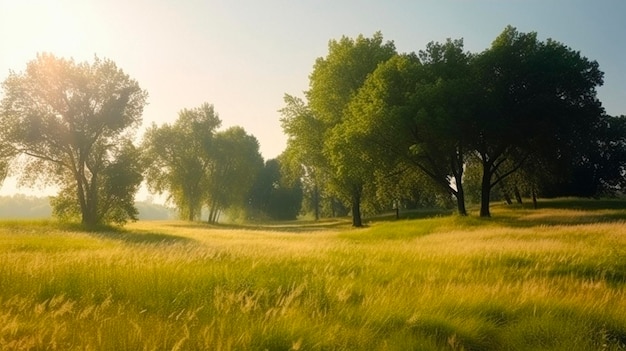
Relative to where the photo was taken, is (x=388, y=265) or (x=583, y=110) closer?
(x=388, y=265)

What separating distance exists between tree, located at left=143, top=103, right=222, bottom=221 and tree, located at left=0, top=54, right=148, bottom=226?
27.5m

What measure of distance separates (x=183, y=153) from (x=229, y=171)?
803 cm

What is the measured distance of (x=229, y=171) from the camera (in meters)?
68.6

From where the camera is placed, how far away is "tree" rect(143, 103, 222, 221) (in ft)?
206

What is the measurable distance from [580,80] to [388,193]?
53.3 ft

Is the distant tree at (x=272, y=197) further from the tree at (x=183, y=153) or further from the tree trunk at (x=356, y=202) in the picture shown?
the tree trunk at (x=356, y=202)

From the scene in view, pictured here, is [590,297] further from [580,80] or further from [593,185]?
[593,185]

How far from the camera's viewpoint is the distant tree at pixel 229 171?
66938 millimetres

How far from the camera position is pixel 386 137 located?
31.5m

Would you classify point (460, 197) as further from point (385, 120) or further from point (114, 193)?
point (114, 193)

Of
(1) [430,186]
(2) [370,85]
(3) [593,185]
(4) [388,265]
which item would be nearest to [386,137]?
(2) [370,85]

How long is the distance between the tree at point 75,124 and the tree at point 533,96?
27493 millimetres

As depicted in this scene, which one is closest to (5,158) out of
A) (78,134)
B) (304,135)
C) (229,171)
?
(78,134)

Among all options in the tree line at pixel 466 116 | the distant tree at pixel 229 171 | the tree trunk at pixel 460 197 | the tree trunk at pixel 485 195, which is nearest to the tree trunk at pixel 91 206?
the tree line at pixel 466 116
